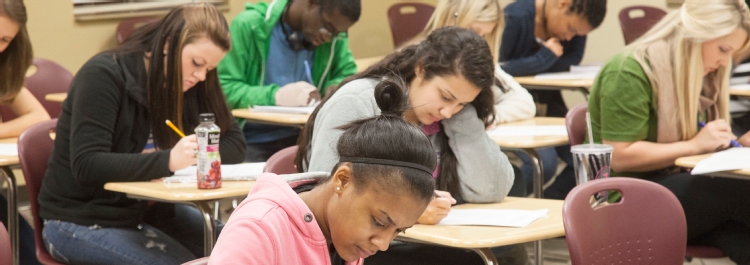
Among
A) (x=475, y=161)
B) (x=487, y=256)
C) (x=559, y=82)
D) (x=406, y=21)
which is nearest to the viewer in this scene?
(x=487, y=256)

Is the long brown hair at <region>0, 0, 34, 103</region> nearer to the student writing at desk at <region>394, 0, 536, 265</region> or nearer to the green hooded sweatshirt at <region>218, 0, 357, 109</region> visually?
the green hooded sweatshirt at <region>218, 0, 357, 109</region>

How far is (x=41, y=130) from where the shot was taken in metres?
2.69

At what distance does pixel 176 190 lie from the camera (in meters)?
2.39

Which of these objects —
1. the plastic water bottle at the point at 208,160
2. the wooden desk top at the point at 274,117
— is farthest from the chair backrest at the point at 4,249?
the wooden desk top at the point at 274,117

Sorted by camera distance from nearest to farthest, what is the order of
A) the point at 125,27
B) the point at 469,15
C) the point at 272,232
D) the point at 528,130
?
the point at 272,232, the point at 528,130, the point at 469,15, the point at 125,27

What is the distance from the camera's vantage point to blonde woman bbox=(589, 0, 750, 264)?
2756 millimetres

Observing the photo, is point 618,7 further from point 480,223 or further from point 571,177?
Result: point 480,223

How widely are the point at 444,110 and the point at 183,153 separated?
0.74m

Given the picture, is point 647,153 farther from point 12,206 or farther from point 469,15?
point 12,206

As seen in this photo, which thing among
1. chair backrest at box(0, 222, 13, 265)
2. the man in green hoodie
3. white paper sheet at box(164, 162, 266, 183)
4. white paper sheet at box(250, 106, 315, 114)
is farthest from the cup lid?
chair backrest at box(0, 222, 13, 265)

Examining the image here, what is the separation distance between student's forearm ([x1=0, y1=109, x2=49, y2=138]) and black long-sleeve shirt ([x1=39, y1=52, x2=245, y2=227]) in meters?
0.85

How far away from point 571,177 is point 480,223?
1764 mm

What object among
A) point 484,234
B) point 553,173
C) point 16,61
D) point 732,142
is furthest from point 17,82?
point 732,142

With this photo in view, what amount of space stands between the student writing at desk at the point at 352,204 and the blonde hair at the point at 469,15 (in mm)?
A: 2331
